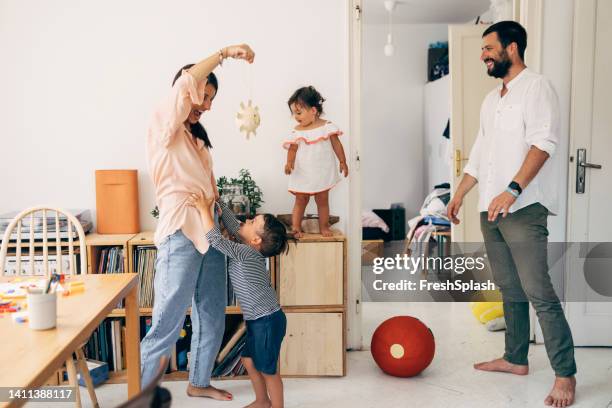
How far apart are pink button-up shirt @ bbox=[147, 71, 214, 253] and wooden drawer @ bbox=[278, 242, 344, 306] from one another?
25.5 inches

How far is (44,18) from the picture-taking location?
111 inches

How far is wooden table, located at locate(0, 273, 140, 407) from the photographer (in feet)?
3.63

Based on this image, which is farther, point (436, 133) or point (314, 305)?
point (436, 133)

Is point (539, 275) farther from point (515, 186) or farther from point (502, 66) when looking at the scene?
point (502, 66)

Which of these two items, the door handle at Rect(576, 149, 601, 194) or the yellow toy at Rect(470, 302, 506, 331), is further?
the yellow toy at Rect(470, 302, 506, 331)

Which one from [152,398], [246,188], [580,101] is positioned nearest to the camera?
[152,398]

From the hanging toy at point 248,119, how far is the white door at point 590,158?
159 cm

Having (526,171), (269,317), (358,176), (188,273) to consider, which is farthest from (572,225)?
(188,273)

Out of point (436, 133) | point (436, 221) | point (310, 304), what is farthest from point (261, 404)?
point (436, 133)

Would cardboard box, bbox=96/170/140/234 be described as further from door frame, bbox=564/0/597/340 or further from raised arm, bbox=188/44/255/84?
door frame, bbox=564/0/597/340

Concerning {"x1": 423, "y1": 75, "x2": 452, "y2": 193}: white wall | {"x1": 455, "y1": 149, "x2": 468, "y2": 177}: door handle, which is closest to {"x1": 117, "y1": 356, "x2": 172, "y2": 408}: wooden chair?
{"x1": 455, "y1": 149, "x2": 468, "y2": 177}: door handle

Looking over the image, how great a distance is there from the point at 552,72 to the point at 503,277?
1100 mm

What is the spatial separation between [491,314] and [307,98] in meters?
1.75

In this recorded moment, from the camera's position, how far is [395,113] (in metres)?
6.48
